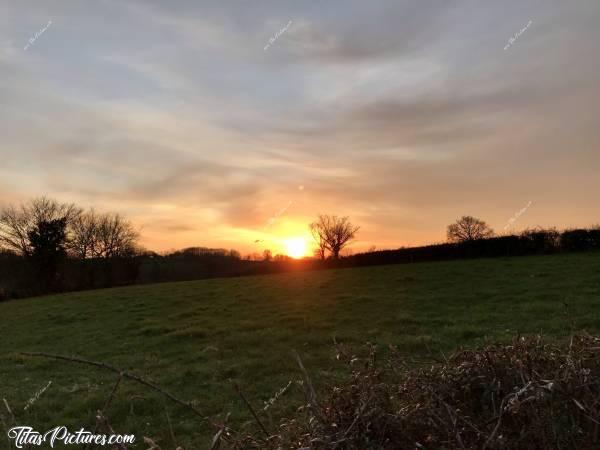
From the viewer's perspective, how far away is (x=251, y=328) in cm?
1984

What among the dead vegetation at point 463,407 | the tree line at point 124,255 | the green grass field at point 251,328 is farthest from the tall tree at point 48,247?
the dead vegetation at point 463,407

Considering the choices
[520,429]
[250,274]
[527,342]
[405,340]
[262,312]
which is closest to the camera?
[520,429]

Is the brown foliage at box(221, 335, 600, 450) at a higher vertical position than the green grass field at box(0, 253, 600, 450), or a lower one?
higher

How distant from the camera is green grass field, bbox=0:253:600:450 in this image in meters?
11.9

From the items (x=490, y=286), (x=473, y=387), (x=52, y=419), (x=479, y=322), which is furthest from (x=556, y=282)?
(x=473, y=387)

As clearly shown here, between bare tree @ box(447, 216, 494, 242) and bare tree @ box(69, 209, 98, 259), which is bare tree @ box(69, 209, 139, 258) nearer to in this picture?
bare tree @ box(69, 209, 98, 259)

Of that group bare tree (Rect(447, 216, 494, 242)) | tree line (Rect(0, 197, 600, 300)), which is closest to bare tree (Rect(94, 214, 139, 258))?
tree line (Rect(0, 197, 600, 300))

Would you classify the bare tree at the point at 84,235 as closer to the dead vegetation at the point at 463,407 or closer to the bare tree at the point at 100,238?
the bare tree at the point at 100,238

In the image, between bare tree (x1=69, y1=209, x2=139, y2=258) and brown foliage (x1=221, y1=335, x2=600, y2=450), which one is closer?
brown foliage (x1=221, y1=335, x2=600, y2=450)

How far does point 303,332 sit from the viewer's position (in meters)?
18.3

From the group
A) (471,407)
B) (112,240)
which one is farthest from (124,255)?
(471,407)

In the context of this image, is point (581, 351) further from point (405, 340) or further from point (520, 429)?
point (405, 340)

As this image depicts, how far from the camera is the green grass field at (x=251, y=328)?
11898 millimetres

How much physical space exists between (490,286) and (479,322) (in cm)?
787
